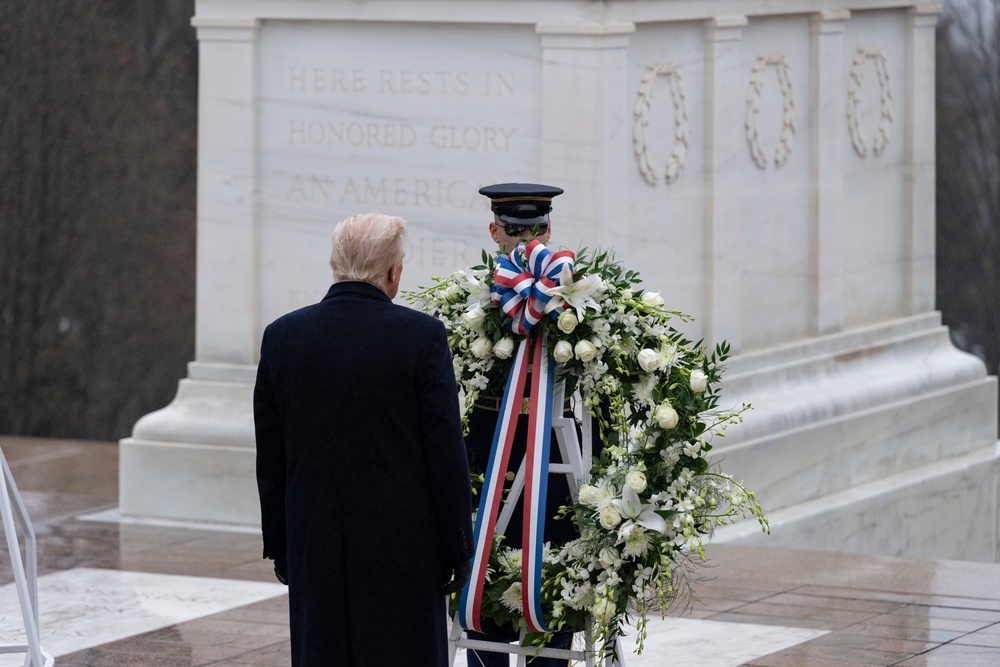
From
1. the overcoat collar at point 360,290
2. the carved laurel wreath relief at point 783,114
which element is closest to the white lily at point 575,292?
the overcoat collar at point 360,290

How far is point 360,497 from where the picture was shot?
4367mm

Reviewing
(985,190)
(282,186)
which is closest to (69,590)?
(282,186)

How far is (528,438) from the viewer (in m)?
4.79

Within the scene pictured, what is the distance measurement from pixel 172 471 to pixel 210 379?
1.66ft

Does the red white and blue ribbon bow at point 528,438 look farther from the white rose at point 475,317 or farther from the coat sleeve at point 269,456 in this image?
the coat sleeve at point 269,456

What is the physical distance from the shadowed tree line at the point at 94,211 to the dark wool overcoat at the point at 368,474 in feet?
36.7

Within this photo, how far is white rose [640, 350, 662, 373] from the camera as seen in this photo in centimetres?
479

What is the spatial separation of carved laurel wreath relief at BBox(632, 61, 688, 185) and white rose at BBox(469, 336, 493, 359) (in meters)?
4.23

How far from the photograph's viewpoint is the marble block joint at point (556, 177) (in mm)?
8805

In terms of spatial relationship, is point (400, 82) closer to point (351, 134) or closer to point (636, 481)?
point (351, 134)

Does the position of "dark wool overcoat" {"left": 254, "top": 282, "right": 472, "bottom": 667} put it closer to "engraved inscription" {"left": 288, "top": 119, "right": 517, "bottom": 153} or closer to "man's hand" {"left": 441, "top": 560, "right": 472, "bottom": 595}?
"man's hand" {"left": 441, "top": 560, "right": 472, "bottom": 595}

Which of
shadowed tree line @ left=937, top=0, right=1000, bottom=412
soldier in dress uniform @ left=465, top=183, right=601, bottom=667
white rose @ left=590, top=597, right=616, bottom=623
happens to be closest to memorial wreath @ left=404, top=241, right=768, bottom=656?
white rose @ left=590, top=597, right=616, bottom=623

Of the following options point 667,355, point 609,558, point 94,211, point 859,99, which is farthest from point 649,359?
point 94,211

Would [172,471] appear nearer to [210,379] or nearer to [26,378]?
[210,379]
